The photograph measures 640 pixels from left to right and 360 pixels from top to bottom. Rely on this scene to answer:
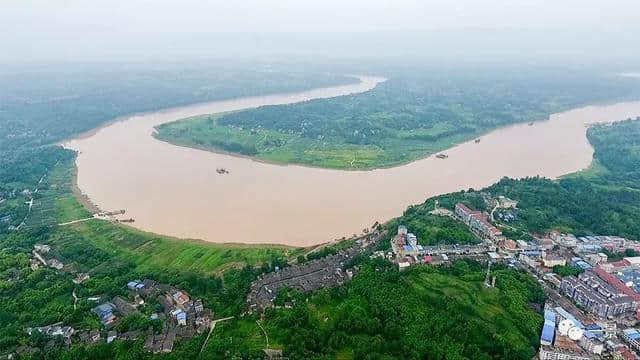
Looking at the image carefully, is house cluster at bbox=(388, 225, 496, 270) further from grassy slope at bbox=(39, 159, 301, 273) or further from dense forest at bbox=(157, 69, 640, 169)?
dense forest at bbox=(157, 69, 640, 169)

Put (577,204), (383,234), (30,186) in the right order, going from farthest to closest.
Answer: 1. (30,186)
2. (577,204)
3. (383,234)

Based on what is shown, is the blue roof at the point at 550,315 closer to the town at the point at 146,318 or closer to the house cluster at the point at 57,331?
the town at the point at 146,318

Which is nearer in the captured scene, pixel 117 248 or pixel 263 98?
pixel 117 248

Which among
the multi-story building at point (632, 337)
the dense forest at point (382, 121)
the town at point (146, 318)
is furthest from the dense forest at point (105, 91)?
the multi-story building at point (632, 337)

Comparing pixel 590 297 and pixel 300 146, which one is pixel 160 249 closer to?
pixel 590 297

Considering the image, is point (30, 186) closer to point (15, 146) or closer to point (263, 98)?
point (15, 146)

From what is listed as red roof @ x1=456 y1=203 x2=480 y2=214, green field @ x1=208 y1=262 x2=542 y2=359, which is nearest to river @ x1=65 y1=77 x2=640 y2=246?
red roof @ x1=456 y1=203 x2=480 y2=214

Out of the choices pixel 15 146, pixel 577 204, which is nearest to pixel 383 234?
pixel 577 204
